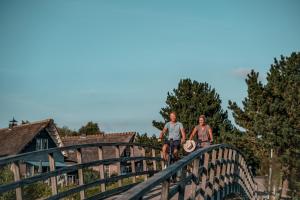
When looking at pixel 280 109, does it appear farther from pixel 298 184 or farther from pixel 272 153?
pixel 298 184

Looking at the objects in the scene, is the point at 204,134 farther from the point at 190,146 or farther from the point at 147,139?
the point at 147,139

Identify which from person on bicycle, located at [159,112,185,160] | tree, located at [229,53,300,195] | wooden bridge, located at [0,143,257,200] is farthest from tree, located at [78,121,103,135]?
person on bicycle, located at [159,112,185,160]

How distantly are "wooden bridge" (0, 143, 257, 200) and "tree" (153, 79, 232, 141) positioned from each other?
95.0ft

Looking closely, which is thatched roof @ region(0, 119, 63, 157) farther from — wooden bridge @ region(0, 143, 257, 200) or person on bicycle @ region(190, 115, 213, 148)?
person on bicycle @ region(190, 115, 213, 148)

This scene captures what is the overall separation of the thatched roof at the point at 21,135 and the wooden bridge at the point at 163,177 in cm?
2874

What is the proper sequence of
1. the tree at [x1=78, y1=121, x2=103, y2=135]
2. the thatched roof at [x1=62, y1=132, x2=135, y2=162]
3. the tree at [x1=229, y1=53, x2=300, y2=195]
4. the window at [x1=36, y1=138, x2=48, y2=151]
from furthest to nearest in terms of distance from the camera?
the tree at [x1=78, y1=121, x2=103, y2=135] → the thatched roof at [x1=62, y1=132, x2=135, y2=162] → the window at [x1=36, y1=138, x2=48, y2=151] → the tree at [x1=229, y1=53, x2=300, y2=195]

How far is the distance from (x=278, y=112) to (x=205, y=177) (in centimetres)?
3069

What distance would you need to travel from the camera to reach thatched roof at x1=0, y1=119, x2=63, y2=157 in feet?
142

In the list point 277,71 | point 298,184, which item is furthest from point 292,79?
point 298,184

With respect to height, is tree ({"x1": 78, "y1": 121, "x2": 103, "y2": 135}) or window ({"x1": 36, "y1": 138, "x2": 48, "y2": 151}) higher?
tree ({"x1": 78, "y1": 121, "x2": 103, "y2": 135})

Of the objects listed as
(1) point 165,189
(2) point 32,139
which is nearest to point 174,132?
(1) point 165,189

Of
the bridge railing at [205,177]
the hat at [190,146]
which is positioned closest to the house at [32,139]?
the bridge railing at [205,177]

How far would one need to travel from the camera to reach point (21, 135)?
4497 centimetres

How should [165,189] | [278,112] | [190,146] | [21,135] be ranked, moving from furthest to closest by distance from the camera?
1. [21,135]
2. [278,112]
3. [190,146]
4. [165,189]
